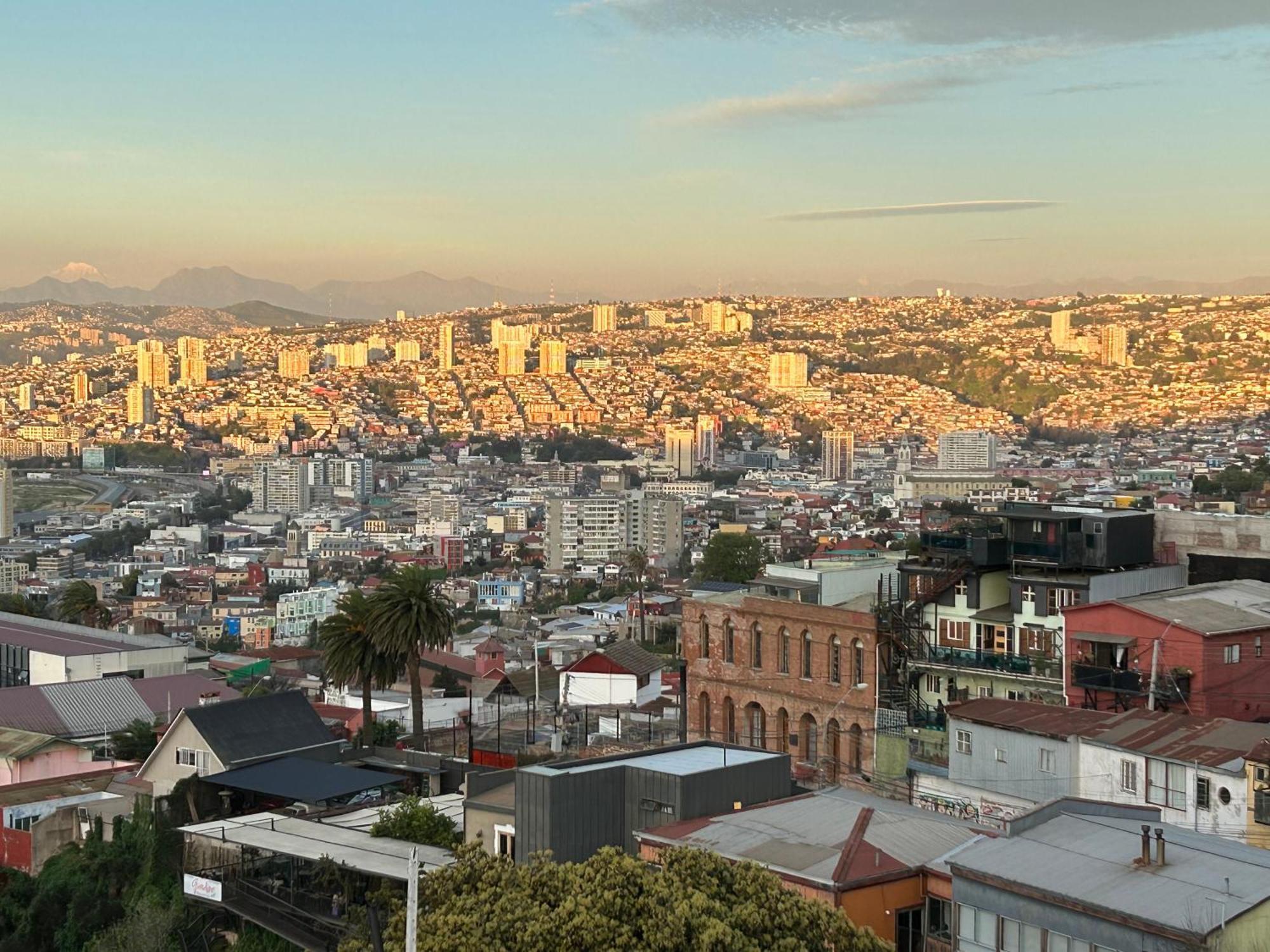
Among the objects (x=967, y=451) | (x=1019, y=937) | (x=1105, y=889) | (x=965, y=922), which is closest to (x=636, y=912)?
(x=965, y=922)

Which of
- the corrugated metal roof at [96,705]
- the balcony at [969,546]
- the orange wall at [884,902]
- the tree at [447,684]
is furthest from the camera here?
the tree at [447,684]

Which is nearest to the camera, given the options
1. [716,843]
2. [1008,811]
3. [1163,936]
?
[1163,936]

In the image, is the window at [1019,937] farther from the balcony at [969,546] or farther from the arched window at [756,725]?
the arched window at [756,725]

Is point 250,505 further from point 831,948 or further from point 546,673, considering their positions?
point 831,948

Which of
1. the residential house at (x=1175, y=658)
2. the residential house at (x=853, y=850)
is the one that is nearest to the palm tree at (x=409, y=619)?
the residential house at (x=1175, y=658)

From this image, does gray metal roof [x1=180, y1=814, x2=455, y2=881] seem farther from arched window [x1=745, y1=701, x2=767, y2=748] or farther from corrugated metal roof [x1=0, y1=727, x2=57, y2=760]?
corrugated metal roof [x1=0, y1=727, x2=57, y2=760]

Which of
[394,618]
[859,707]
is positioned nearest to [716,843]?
[859,707]
